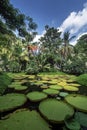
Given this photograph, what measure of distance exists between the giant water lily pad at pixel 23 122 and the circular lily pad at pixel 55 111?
26cm

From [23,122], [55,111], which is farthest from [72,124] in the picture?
[23,122]

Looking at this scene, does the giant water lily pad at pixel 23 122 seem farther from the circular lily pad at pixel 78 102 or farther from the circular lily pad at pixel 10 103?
the circular lily pad at pixel 78 102

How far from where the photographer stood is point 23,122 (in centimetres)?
271

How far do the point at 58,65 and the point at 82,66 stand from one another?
4.12 meters

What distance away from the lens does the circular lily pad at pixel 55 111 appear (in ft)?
9.58

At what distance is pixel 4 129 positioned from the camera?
2434mm

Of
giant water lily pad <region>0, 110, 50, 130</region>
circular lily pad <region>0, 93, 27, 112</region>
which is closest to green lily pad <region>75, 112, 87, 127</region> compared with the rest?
giant water lily pad <region>0, 110, 50, 130</region>

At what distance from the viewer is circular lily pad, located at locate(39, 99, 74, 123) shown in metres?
2.92

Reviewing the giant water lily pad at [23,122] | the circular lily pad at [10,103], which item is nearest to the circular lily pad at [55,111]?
the giant water lily pad at [23,122]

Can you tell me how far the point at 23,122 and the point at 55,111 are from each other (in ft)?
3.17

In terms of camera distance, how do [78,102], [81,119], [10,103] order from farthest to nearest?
1. [78,102]
2. [10,103]
3. [81,119]

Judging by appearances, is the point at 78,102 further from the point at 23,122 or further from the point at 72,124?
the point at 23,122

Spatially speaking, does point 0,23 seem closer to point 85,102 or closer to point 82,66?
point 85,102

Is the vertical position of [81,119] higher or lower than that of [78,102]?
lower
